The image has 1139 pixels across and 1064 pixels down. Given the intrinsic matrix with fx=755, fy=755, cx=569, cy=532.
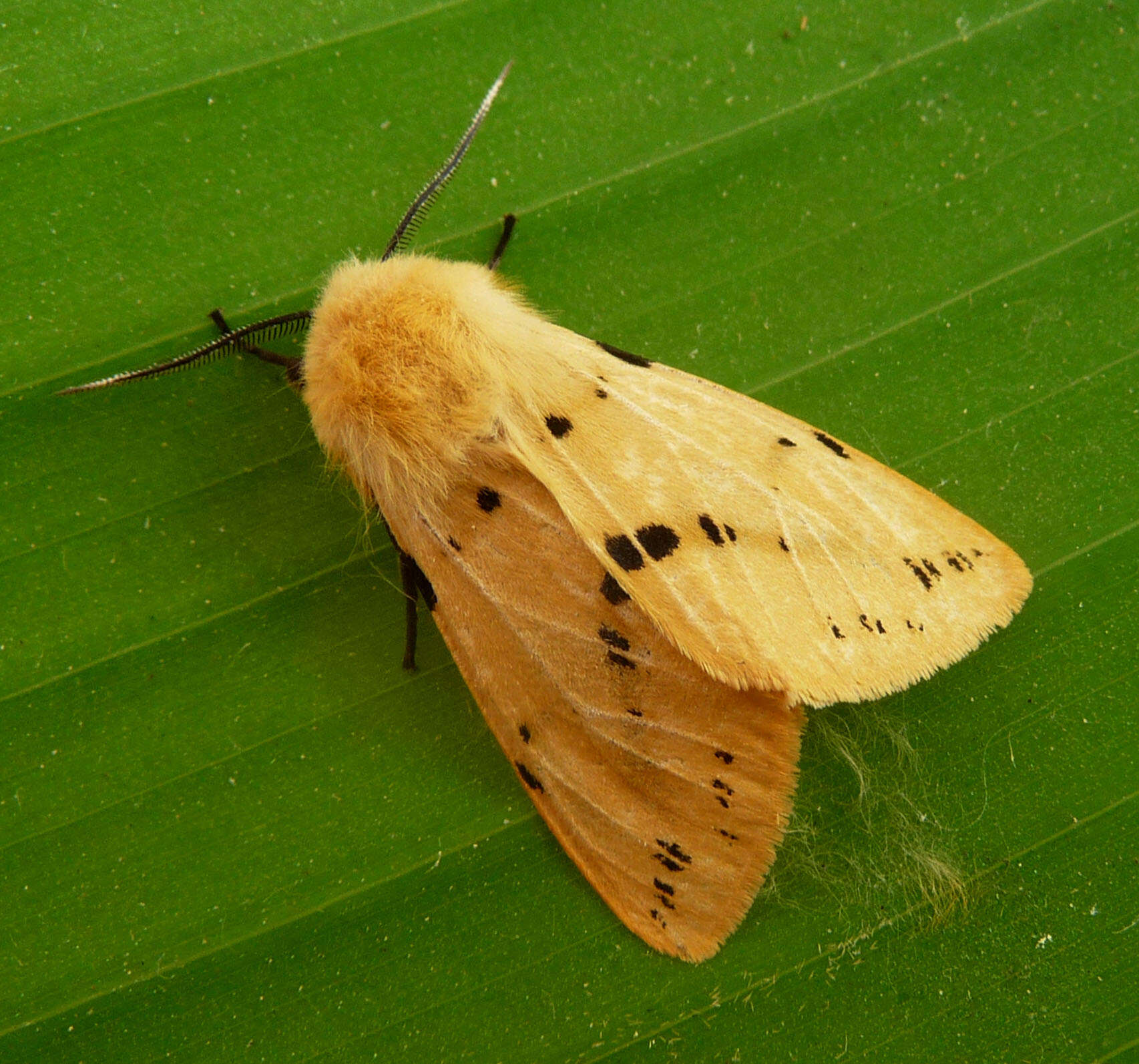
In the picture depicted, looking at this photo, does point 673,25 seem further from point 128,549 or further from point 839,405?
point 128,549

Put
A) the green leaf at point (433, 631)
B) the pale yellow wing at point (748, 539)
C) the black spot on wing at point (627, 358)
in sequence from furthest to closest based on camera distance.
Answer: the green leaf at point (433, 631)
the black spot on wing at point (627, 358)
the pale yellow wing at point (748, 539)

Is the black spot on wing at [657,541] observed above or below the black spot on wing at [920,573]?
above

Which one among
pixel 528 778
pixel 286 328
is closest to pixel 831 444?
pixel 528 778

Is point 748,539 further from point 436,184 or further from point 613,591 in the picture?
point 436,184

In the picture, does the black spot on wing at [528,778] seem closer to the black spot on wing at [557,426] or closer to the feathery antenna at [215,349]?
the black spot on wing at [557,426]

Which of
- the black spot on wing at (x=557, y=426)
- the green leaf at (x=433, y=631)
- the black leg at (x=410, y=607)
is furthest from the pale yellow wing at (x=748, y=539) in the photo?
the black leg at (x=410, y=607)

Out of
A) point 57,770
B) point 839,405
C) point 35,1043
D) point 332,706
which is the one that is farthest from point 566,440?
point 35,1043

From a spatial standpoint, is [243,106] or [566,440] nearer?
[566,440]
